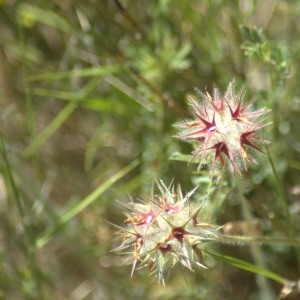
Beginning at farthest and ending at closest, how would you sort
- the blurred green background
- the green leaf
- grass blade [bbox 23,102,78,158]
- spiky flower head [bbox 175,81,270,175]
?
grass blade [bbox 23,102,78,158]
the blurred green background
the green leaf
spiky flower head [bbox 175,81,270,175]

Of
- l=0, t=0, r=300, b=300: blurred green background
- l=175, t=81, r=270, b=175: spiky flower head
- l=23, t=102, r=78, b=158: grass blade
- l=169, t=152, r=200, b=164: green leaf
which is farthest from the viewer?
l=23, t=102, r=78, b=158: grass blade

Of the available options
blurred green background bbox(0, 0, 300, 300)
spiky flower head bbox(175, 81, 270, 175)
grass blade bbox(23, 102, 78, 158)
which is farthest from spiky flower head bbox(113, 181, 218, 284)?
grass blade bbox(23, 102, 78, 158)

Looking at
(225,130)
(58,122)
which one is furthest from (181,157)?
(58,122)

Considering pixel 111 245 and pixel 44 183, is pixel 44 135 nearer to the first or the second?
pixel 44 183

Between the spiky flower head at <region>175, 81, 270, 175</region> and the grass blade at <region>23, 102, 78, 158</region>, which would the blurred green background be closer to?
the grass blade at <region>23, 102, 78, 158</region>

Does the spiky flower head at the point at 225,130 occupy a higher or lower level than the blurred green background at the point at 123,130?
higher

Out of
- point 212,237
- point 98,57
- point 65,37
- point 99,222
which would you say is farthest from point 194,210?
point 65,37

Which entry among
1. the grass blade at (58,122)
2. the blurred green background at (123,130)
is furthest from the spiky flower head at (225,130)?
the grass blade at (58,122)

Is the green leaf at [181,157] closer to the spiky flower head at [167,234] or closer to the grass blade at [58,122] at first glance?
the spiky flower head at [167,234]
